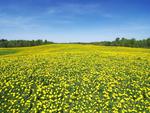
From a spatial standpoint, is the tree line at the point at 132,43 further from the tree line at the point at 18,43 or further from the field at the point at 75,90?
the field at the point at 75,90

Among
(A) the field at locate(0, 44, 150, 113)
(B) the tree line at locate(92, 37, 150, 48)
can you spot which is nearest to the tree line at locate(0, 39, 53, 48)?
(B) the tree line at locate(92, 37, 150, 48)

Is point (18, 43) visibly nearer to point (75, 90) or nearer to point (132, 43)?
point (132, 43)

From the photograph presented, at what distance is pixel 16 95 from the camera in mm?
15445

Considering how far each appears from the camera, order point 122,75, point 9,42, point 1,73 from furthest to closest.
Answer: point 9,42, point 1,73, point 122,75

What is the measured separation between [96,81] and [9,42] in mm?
100169

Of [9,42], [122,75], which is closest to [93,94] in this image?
[122,75]

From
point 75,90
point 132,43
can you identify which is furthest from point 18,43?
point 75,90

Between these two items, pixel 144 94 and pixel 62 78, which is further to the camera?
pixel 62 78

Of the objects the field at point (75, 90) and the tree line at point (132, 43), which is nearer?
the field at point (75, 90)

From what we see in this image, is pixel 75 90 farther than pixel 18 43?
No

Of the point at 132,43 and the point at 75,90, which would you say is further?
the point at 132,43

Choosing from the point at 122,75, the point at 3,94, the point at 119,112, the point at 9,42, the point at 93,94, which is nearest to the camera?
the point at 119,112

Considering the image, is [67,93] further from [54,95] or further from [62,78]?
[62,78]

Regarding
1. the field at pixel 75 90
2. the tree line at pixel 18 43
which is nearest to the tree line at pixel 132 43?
the tree line at pixel 18 43
